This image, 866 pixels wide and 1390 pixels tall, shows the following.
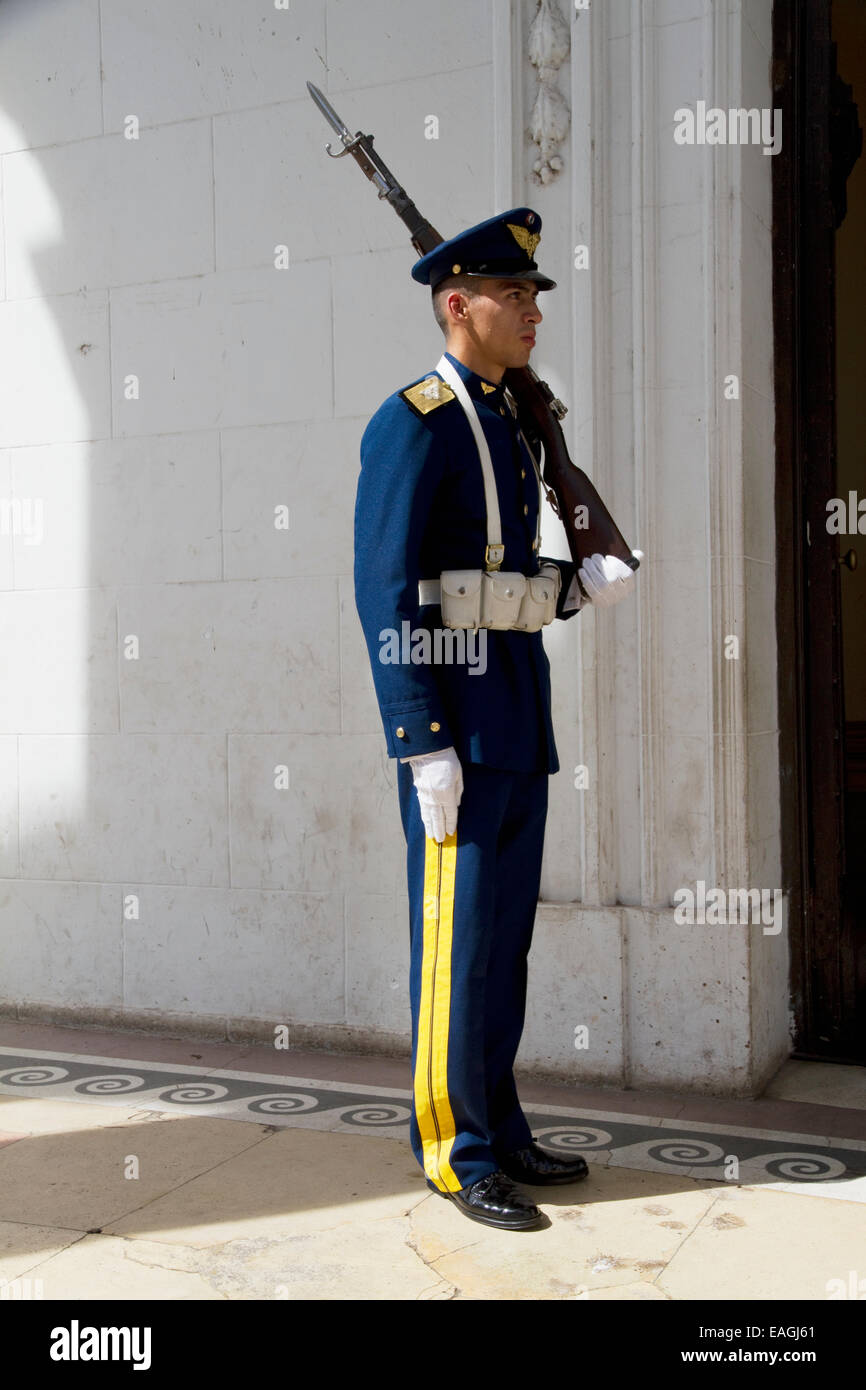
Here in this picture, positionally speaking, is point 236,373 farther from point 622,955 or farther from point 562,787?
point 622,955

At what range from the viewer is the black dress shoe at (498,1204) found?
2.47 meters

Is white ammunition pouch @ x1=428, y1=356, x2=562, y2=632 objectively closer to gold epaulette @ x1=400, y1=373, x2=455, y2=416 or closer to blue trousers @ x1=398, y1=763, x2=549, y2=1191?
gold epaulette @ x1=400, y1=373, x2=455, y2=416

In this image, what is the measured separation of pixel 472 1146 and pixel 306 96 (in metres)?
2.82

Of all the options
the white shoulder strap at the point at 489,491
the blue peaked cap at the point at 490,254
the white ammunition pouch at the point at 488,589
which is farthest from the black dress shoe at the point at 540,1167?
the blue peaked cap at the point at 490,254

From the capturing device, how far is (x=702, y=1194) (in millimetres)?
2664

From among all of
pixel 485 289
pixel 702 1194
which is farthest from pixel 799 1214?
pixel 485 289

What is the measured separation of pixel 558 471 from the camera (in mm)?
2773

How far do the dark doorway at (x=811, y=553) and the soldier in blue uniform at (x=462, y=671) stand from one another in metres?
1.09

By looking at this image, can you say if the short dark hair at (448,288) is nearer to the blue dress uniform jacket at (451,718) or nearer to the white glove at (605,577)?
the blue dress uniform jacket at (451,718)

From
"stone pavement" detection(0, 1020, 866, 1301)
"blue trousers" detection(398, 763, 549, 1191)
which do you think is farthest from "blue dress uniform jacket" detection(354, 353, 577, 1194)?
"stone pavement" detection(0, 1020, 866, 1301)

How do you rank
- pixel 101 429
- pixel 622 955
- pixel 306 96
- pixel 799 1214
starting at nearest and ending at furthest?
1. pixel 799 1214
2. pixel 622 955
3. pixel 306 96
4. pixel 101 429

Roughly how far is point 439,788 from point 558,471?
2.41 feet

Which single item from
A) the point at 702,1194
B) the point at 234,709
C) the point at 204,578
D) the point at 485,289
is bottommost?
the point at 702,1194

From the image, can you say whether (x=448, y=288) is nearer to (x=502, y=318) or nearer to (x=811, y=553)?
(x=502, y=318)
